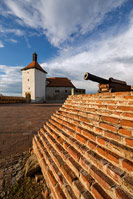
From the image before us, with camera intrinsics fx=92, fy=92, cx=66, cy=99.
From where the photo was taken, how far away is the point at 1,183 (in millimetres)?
1736

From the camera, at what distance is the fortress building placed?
21656mm

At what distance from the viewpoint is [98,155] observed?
1194 millimetres

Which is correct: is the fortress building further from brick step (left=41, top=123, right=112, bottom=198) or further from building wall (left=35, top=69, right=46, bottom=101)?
brick step (left=41, top=123, right=112, bottom=198)

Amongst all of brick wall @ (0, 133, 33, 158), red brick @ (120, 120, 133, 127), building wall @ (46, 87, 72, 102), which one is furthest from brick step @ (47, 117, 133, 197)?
building wall @ (46, 87, 72, 102)

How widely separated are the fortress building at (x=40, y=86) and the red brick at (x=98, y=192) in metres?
21.6

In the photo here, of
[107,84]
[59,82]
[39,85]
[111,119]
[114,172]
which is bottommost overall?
[114,172]

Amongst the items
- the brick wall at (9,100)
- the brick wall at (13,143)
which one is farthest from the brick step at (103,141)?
the brick wall at (9,100)

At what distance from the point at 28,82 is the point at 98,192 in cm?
2398

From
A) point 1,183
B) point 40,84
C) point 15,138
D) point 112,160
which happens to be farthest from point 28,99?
point 112,160

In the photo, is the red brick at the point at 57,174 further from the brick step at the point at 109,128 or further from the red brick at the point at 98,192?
the brick step at the point at 109,128

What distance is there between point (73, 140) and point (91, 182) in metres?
0.69

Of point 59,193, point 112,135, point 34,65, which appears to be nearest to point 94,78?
point 112,135

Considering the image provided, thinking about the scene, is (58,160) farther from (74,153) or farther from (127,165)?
(127,165)

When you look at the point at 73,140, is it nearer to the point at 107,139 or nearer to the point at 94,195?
the point at 107,139
